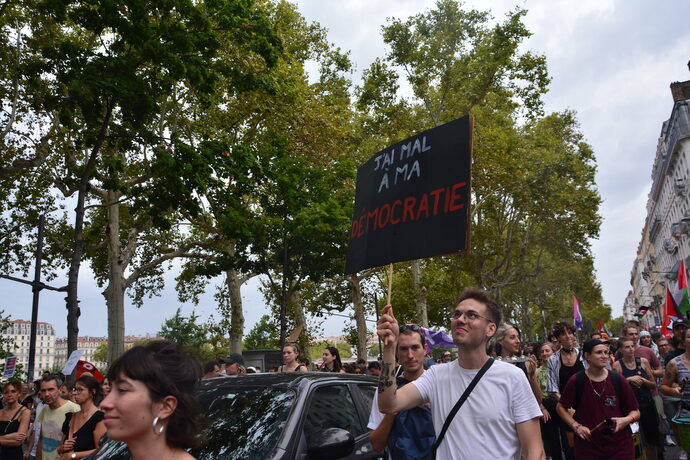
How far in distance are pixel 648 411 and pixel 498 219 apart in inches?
1061

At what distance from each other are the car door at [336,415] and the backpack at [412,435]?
554 mm

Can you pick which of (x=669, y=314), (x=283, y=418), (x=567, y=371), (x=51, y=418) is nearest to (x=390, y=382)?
(x=283, y=418)

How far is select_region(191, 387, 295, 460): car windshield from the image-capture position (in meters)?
3.37

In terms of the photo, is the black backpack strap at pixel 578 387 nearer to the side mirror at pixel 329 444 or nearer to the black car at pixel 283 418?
the black car at pixel 283 418

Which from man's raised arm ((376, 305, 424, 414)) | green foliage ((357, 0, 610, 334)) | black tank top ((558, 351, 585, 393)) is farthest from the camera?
green foliage ((357, 0, 610, 334))

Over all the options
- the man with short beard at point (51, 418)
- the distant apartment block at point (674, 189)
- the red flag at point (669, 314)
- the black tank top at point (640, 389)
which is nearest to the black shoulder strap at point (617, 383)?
the black tank top at point (640, 389)

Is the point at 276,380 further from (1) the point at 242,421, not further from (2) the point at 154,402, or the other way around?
(2) the point at 154,402

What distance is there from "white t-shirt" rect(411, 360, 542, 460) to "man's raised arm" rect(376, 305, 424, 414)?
0.17 meters

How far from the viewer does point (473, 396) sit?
2.91 meters

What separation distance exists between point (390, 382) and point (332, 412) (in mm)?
1228

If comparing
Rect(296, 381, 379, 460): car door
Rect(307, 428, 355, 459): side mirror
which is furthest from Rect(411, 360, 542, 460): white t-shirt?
Rect(296, 381, 379, 460): car door

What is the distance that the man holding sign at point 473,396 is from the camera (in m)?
2.83

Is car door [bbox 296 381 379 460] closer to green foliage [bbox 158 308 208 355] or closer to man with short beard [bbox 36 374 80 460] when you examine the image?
man with short beard [bbox 36 374 80 460]

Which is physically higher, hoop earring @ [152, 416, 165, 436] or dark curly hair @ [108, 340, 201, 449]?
dark curly hair @ [108, 340, 201, 449]
